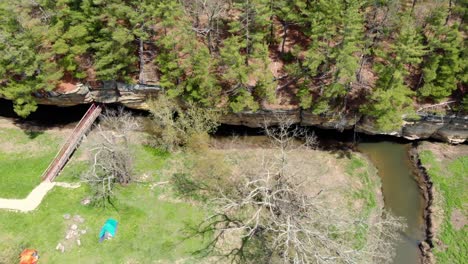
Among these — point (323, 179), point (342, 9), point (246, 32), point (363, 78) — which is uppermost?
point (342, 9)

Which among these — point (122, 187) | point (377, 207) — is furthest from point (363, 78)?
point (122, 187)

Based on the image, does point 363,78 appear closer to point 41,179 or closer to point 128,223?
point 128,223

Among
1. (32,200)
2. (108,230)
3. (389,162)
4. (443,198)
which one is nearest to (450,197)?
(443,198)

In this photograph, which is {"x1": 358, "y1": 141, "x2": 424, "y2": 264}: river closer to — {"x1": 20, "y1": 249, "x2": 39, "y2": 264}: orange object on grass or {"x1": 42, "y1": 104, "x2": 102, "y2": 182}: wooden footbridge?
{"x1": 42, "y1": 104, "x2": 102, "y2": 182}: wooden footbridge

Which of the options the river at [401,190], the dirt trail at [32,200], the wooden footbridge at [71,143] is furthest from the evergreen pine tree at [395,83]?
the dirt trail at [32,200]

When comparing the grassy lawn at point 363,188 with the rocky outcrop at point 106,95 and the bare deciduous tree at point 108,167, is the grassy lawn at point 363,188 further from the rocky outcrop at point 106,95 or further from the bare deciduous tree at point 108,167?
the rocky outcrop at point 106,95

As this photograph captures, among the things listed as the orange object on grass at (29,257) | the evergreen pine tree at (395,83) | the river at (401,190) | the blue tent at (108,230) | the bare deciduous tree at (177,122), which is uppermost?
the evergreen pine tree at (395,83)
